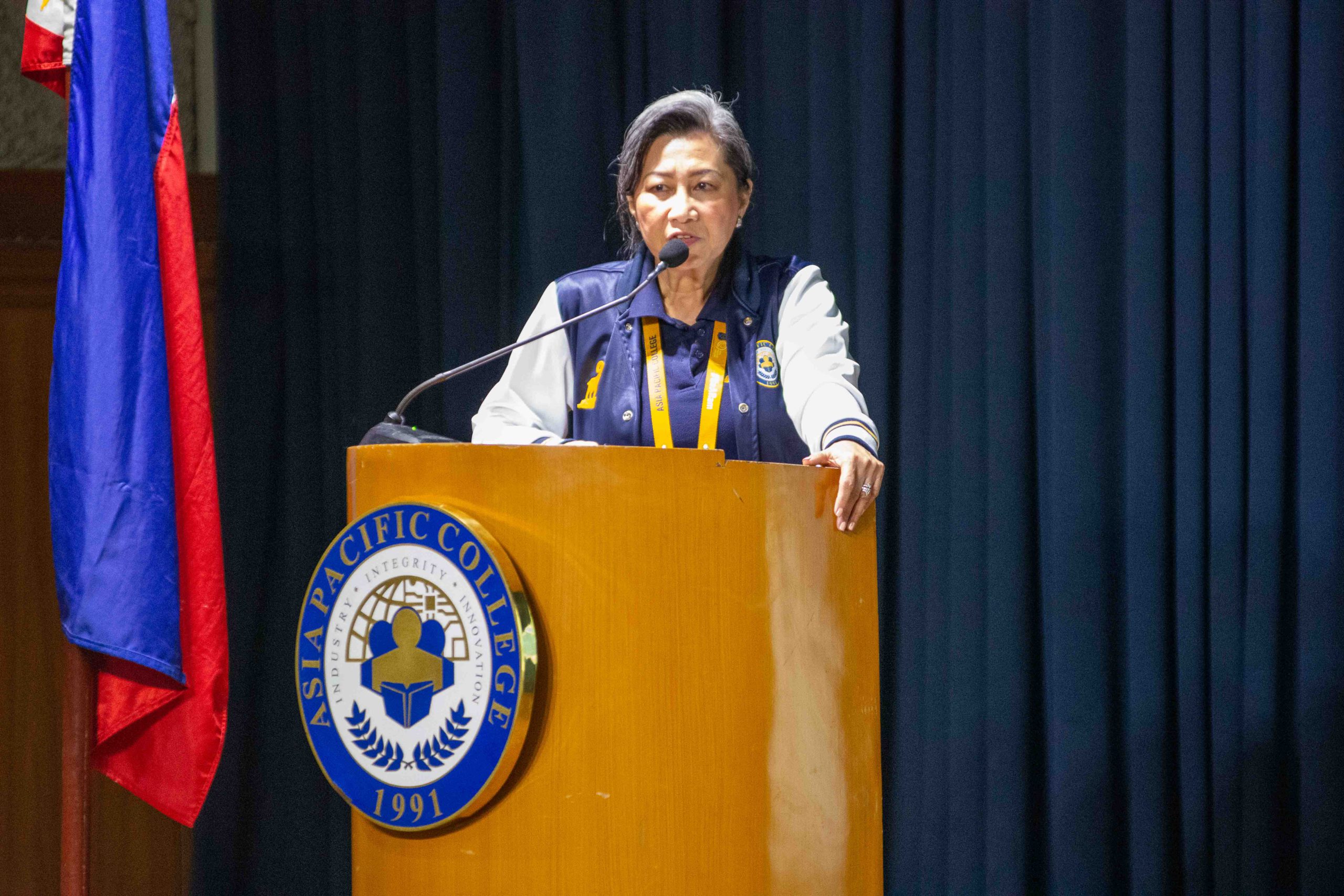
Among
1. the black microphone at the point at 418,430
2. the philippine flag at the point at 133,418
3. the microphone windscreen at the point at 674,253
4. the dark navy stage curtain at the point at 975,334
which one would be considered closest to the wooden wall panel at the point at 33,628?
the dark navy stage curtain at the point at 975,334

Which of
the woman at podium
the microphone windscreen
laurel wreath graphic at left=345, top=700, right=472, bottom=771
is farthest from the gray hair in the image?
laurel wreath graphic at left=345, top=700, right=472, bottom=771


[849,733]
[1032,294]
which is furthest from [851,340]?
[849,733]

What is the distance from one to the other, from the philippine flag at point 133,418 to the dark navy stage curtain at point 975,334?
50.9 inches

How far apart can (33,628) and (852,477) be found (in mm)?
2559

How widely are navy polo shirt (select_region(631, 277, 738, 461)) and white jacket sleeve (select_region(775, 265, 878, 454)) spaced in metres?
0.09

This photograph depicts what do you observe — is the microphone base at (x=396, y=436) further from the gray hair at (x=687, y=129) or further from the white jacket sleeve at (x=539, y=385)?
the gray hair at (x=687, y=129)

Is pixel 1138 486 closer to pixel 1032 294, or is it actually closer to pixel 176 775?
pixel 1032 294

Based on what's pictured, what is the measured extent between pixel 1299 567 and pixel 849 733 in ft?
3.54

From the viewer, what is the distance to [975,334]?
2.43 m

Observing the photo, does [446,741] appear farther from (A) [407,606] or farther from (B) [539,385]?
(B) [539,385]

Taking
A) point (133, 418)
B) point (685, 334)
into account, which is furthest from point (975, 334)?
point (133, 418)

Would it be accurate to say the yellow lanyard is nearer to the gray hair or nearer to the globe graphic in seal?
the gray hair

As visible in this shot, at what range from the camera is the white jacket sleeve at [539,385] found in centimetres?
176

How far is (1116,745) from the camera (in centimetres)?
226
